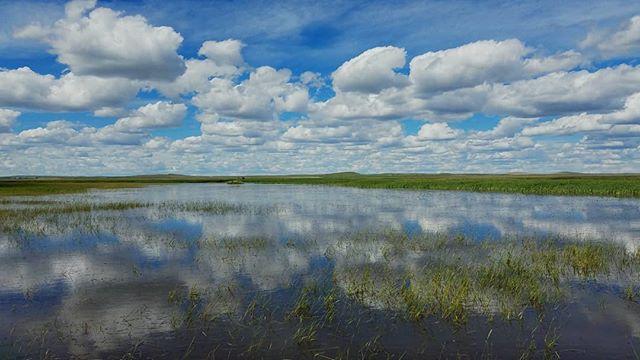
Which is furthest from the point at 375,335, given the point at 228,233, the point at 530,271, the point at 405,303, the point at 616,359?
the point at 228,233

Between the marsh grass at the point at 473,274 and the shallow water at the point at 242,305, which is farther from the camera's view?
the marsh grass at the point at 473,274

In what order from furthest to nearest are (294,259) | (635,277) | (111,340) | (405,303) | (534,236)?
1. (534,236)
2. (294,259)
3. (635,277)
4. (405,303)
5. (111,340)

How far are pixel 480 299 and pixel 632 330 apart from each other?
384 centimetres

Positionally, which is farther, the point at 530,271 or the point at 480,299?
the point at 530,271

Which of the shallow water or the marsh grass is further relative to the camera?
the marsh grass

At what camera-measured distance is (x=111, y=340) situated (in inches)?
415

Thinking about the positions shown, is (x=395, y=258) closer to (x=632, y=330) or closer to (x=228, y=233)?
(x=632, y=330)

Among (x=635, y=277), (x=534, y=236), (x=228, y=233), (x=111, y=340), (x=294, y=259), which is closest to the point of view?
(x=111, y=340)

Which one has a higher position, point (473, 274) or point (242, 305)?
point (473, 274)

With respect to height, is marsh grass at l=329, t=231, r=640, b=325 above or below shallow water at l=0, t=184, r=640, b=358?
above

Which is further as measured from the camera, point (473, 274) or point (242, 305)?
point (473, 274)

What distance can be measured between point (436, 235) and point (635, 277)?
1119 centimetres

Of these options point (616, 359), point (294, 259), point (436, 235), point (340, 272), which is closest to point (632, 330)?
point (616, 359)

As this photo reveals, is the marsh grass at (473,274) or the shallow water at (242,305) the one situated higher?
the marsh grass at (473,274)
